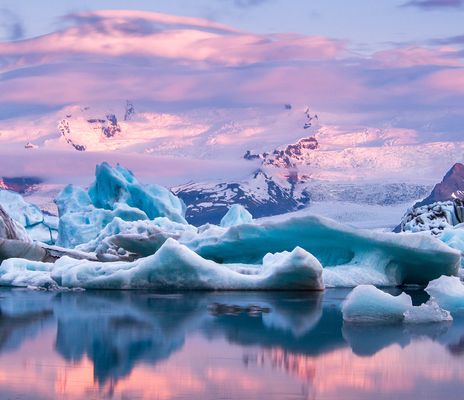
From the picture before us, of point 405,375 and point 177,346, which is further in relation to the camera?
point 177,346

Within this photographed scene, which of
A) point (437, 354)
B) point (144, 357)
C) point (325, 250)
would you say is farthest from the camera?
point (325, 250)

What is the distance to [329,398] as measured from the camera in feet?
20.1

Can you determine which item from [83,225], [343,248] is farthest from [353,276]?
[83,225]

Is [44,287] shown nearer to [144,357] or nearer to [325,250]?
[325,250]

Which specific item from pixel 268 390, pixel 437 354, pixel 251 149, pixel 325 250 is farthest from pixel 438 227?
pixel 251 149

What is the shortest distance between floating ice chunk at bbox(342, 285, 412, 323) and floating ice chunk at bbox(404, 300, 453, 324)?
0.08 meters

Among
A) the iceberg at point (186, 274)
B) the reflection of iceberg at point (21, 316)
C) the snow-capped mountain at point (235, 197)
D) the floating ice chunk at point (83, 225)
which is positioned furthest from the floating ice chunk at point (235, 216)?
the snow-capped mountain at point (235, 197)

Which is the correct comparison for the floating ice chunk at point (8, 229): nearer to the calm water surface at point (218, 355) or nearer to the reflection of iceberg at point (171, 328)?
the reflection of iceberg at point (171, 328)

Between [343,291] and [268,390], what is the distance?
11.1 m

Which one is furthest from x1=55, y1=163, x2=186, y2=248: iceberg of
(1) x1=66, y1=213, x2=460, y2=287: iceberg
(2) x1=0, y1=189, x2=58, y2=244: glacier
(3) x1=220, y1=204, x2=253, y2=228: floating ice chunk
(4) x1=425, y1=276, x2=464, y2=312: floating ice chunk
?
(4) x1=425, y1=276, x2=464, y2=312: floating ice chunk

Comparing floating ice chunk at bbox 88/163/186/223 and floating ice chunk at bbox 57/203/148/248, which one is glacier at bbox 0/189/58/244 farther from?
floating ice chunk at bbox 88/163/186/223

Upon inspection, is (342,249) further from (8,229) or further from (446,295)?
(8,229)

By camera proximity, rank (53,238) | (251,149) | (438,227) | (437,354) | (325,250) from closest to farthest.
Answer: (437,354) → (325,250) → (438,227) → (53,238) → (251,149)

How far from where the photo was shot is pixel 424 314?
10.8m
